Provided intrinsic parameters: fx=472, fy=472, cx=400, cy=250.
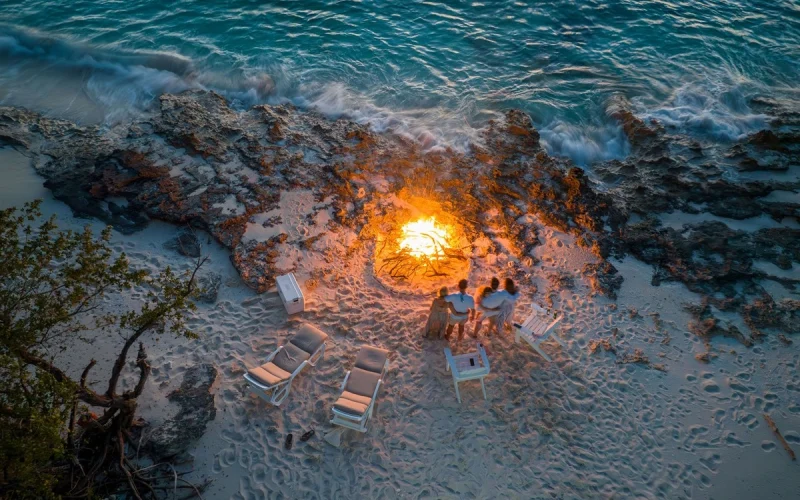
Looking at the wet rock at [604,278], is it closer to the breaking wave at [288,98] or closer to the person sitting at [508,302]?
the person sitting at [508,302]

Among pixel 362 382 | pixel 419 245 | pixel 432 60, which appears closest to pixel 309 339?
pixel 362 382

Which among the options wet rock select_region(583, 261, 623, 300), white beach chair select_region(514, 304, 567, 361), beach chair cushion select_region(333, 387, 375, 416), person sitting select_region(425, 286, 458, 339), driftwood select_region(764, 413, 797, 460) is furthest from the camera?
wet rock select_region(583, 261, 623, 300)

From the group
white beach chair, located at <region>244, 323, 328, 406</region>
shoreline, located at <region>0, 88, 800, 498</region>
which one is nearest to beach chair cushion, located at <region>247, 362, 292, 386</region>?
white beach chair, located at <region>244, 323, 328, 406</region>

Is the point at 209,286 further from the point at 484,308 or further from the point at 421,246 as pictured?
the point at 484,308

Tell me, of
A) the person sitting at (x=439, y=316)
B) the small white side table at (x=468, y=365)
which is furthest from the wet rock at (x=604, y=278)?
the person sitting at (x=439, y=316)

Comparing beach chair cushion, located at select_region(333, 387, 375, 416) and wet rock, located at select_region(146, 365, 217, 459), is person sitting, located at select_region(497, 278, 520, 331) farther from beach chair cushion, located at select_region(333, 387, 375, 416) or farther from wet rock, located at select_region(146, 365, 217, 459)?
wet rock, located at select_region(146, 365, 217, 459)
